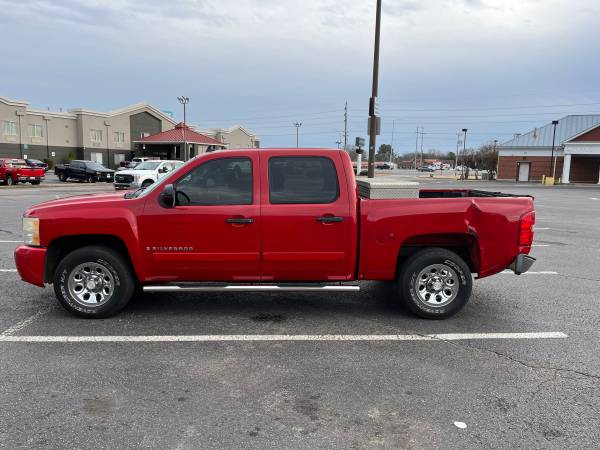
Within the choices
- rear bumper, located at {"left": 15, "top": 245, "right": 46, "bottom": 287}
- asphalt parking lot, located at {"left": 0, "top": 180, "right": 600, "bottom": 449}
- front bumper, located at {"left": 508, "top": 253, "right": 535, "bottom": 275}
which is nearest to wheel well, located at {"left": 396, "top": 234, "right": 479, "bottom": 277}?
front bumper, located at {"left": 508, "top": 253, "right": 535, "bottom": 275}

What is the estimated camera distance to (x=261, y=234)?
5.15 metres

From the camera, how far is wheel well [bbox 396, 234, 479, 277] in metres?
5.46

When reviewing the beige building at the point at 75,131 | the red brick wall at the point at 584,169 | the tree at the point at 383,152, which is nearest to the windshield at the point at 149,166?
the beige building at the point at 75,131

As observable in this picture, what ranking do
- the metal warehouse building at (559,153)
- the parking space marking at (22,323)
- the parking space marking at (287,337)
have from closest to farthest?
the parking space marking at (287,337) → the parking space marking at (22,323) → the metal warehouse building at (559,153)

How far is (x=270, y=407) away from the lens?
3539mm

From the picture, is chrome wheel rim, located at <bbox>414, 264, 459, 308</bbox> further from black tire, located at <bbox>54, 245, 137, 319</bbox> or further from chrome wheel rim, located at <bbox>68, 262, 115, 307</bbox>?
chrome wheel rim, located at <bbox>68, 262, 115, 307</bbox>

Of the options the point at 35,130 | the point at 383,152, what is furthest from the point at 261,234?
the point at 383,152

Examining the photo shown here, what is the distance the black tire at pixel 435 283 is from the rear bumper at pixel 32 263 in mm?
3832

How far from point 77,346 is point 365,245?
298 cm

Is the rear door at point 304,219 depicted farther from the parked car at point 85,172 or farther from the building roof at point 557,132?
the building roof at point 557,132

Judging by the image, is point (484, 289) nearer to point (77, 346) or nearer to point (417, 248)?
point (417, 248)

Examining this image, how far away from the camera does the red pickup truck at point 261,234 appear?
16.9 feet

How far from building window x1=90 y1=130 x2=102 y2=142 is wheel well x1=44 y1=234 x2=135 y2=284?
2506 inches

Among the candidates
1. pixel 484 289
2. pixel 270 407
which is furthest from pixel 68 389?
Answer: pixel 484 289
